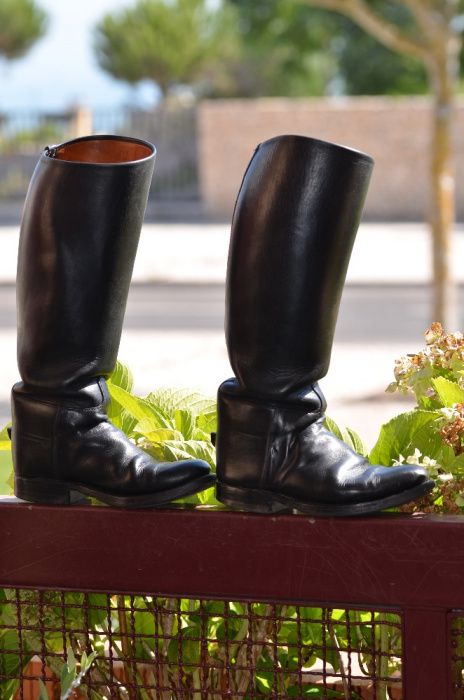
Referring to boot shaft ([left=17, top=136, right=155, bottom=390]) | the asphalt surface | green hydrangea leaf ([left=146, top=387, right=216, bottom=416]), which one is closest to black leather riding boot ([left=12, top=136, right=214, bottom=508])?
boot shaft ([left=17, top=136, right=155, bottom=390])

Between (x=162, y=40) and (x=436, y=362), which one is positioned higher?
(x=162, y=40)

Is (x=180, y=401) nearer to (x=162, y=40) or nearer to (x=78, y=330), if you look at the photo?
(x=78, y=330)

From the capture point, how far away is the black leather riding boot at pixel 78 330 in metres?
1.46

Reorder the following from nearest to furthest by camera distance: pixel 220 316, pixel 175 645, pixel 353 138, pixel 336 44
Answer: pixel 175 645 → pixel 220 316 → pixel 353 138 → pixel 336 44

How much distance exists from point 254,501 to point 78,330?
0.98ft

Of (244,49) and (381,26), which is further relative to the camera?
(244,49)

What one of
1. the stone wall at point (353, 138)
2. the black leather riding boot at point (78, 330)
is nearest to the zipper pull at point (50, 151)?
the black leather riding boot at point (78, 330)

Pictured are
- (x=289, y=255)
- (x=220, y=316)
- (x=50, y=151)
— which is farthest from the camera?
(x=220, y=316)

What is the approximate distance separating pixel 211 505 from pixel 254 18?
25.5m

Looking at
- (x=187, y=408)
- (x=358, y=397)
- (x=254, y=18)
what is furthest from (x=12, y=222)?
(x=187, y=408)

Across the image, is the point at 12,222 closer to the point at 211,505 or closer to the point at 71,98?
the point at 71,98

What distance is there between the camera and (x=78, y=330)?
1494mm

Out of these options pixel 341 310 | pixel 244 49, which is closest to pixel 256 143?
pixel 341 310

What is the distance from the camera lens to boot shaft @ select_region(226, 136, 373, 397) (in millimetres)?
1390
